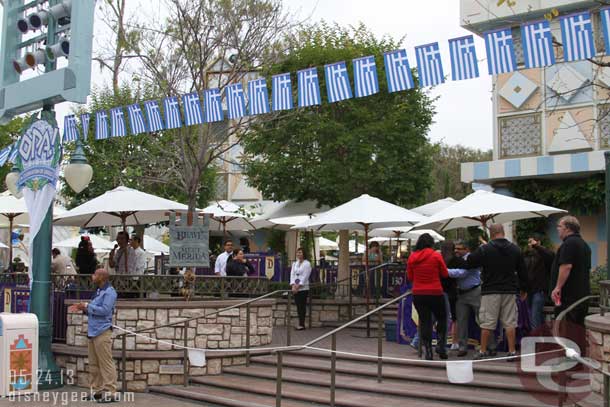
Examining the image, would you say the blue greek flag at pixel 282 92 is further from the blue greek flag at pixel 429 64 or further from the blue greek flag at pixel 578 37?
the blue greek flag at pixel 578 37

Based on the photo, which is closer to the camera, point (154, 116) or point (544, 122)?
point (154, 116)

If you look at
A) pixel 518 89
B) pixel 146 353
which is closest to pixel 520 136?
pixel 518 89

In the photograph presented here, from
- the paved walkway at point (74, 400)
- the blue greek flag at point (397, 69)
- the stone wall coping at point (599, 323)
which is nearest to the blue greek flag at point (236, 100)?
the blue greek flag at point (397, 69)

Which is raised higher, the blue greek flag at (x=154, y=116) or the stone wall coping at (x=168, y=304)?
the blue greek flag at (x=154, y=116)

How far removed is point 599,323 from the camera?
311 inches

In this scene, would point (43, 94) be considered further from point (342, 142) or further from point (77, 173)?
point (342, 142)

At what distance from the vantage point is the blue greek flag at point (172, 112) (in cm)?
1440

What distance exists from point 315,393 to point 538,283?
348cm

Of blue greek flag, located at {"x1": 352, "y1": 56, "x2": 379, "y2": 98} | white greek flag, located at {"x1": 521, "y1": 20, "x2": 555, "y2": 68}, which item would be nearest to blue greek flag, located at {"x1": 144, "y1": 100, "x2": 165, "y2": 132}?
blue greek flag, located at {"x1": 352, "y1": 56, "x2": 379, "y2": 98}

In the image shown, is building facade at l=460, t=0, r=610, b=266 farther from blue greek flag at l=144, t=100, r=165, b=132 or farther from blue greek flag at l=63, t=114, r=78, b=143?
blue greek flag at l=63, t=114, r=78, b=143

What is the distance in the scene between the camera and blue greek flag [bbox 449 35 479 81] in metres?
10.7

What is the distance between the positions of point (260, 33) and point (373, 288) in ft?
21.1

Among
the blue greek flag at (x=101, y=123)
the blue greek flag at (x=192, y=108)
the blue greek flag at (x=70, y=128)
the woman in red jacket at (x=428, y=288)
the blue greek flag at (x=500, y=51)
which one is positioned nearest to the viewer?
the blue greek flag at (x=500, y=51)

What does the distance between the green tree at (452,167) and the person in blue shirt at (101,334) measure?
32.2 m
